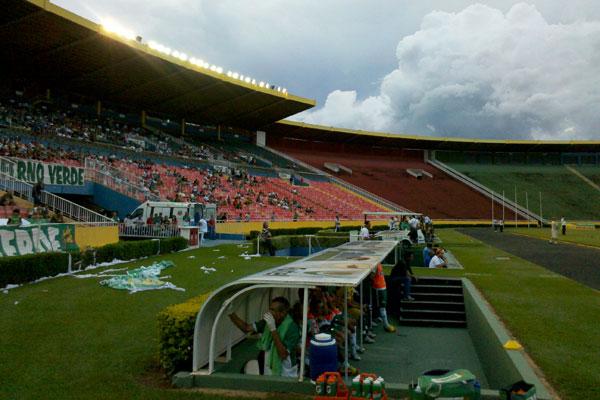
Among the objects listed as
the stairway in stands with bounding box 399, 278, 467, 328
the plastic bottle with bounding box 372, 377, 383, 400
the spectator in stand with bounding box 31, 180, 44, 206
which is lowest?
the stairway in stands with bounding box 399, 278, 467, 328

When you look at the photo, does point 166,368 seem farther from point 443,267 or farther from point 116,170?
point 116,170

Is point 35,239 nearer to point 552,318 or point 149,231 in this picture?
point 149,231

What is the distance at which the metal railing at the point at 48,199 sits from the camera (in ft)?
76.2

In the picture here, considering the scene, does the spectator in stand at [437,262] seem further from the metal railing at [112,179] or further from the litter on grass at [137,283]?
the metal railing at [112,179]

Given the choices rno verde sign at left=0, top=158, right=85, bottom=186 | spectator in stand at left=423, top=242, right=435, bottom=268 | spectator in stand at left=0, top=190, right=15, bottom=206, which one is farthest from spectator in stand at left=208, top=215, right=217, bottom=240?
spectator in stand at left=423, top=242, right=435, bottom=268

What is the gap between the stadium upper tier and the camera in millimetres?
66375

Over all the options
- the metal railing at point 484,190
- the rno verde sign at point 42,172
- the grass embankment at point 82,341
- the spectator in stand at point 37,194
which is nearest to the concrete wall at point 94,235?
the spectator in stand at point 37,194

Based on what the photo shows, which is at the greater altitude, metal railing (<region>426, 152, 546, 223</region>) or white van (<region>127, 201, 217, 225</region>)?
metal railing (<region>426, 152, 546, 223</region>)

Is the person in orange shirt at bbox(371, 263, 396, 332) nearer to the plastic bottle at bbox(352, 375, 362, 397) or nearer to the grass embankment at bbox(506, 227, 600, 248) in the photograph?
the plastic bottle at bbox(352, 375, 362, 397)

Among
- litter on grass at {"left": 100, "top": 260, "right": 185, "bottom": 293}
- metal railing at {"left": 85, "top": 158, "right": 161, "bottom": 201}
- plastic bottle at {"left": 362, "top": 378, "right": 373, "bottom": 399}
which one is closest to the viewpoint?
plastic bottle at {"left": 362, "top": 378, "right": 373, "bottom": 399}

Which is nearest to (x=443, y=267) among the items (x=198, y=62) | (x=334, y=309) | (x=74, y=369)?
(x=334, y=309)

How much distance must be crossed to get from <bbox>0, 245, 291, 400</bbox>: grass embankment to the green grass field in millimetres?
14

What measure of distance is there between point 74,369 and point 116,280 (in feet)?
24.2

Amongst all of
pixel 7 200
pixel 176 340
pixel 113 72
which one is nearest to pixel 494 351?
A: pixel 176 340
